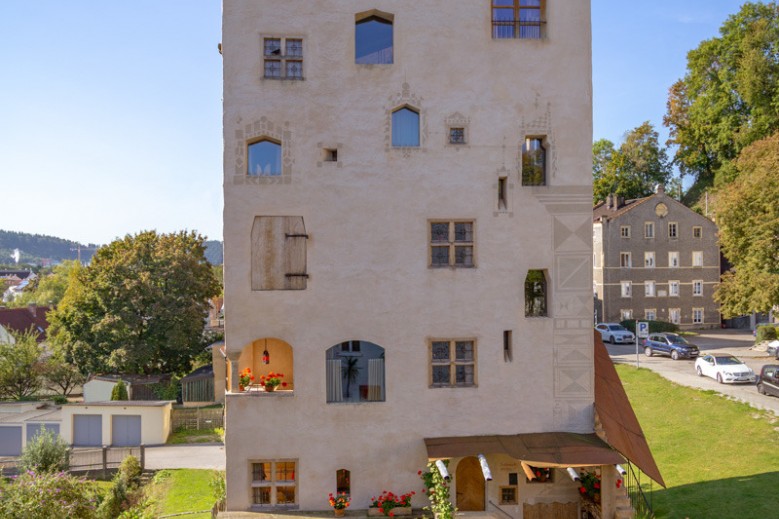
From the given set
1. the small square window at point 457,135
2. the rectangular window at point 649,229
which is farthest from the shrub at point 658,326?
the small square window at point 457,135

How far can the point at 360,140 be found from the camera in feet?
52.7

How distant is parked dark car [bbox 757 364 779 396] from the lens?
30141mm

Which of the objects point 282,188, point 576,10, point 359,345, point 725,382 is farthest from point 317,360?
point 725,382

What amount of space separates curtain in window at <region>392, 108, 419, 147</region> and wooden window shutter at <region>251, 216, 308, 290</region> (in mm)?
3666

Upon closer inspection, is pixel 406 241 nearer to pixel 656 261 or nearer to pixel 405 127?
pixel 405 127

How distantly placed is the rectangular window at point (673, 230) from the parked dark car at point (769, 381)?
27.1 metres

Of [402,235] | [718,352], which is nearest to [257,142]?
[402,235]

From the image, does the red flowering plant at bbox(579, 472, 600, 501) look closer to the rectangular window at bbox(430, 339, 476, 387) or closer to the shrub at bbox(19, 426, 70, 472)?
the rectangular window at bbox(430, 339, 476, 387)

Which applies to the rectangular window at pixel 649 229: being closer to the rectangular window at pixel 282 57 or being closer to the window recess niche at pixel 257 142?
the rectangular window at pixel 282 57

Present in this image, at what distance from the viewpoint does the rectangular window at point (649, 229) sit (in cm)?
5581

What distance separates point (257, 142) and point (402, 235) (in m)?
4.87

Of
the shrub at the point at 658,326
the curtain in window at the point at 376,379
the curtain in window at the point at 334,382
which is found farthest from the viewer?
the shrub at the point at 658,326

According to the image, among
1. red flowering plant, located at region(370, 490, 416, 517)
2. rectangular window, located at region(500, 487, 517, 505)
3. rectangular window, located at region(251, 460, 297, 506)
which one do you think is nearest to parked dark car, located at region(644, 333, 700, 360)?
rectangular window, located at region(500, 487, 517, 505)

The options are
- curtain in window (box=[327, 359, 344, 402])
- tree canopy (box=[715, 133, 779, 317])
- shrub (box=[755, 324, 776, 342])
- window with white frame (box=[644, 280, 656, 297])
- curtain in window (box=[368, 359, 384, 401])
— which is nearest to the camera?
curtain in window (box=[327, 359, 344, 402])
